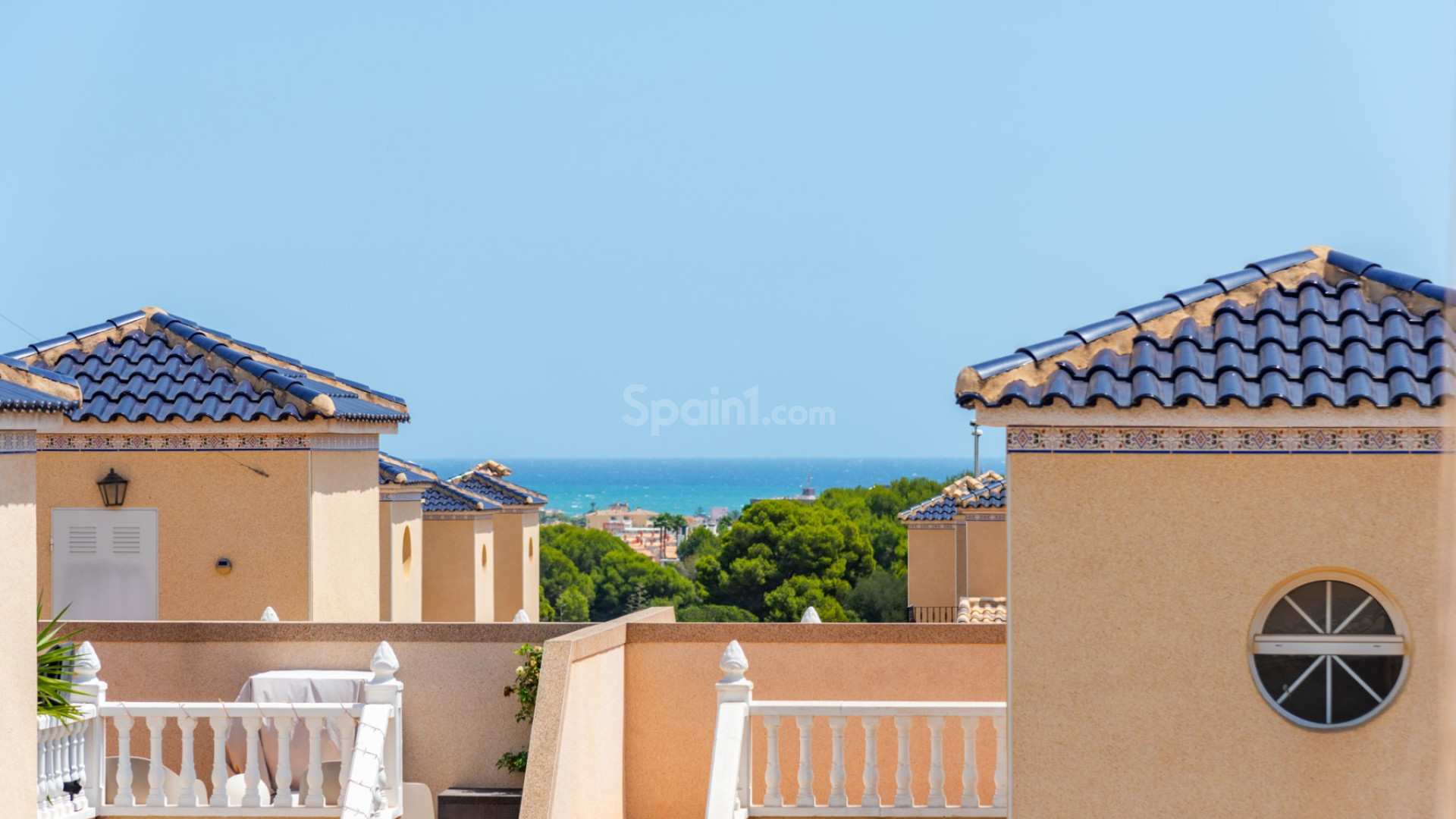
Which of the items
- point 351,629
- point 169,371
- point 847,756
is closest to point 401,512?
point 169,371

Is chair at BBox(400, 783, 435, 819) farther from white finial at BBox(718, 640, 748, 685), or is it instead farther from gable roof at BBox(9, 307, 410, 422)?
gable roof at BBox(9, 307, 410, 422)

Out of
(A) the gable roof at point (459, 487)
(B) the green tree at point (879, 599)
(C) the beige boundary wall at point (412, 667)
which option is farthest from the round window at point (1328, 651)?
(B) the green tree at point (879, 599)

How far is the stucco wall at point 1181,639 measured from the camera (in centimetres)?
805

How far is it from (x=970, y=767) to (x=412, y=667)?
12.6 ft

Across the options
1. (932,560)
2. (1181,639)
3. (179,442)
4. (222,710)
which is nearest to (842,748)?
(1181,639)

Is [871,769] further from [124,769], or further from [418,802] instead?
[124,769]

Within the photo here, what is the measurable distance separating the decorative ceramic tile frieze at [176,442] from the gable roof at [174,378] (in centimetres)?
19

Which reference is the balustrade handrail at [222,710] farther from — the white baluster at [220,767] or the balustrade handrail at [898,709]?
the balustrade handrail at [898,709]

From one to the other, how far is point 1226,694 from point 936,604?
2396cm

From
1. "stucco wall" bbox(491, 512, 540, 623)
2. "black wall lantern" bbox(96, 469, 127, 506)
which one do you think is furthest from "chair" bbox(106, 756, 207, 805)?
"stucco wall" bbox(491, 512, 540, 623)

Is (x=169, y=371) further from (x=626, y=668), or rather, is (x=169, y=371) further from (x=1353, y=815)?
(x=1353, y=815)

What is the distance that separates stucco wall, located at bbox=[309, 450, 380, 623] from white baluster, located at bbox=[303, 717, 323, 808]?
2.77 meters

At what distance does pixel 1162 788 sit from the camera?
8219mm

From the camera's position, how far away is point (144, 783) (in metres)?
10.2
